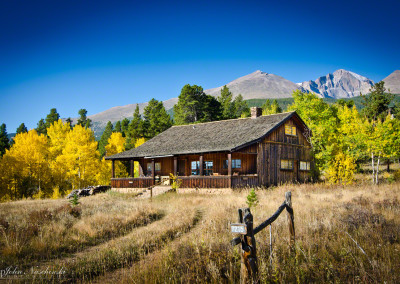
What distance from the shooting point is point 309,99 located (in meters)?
30.4

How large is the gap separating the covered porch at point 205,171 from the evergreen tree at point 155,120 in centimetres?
2125

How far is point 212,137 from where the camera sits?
26.4 m

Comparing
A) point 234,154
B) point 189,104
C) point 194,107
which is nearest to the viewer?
point 234,154

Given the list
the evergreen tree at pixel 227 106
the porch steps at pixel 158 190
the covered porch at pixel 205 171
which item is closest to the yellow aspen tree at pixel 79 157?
the covered porch at pixel 205 171

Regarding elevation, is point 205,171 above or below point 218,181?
above

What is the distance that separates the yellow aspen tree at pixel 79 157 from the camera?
3741 cm

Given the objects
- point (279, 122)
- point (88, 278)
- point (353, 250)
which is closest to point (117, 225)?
point (88, 278)

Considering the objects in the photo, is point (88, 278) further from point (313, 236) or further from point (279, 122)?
point (279, 122)

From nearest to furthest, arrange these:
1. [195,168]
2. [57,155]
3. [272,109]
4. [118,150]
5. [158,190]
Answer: [158,190]
[195,168]
[57,155]
[118,150]
[272,109]

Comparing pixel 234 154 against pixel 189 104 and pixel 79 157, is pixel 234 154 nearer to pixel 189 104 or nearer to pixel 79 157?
pixel 79 157

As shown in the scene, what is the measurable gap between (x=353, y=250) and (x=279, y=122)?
1883 centimetres

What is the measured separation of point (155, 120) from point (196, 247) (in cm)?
4737

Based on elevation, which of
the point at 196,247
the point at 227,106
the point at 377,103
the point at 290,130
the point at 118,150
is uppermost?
the point at 227,106

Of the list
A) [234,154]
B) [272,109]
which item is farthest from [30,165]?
[272,109]
